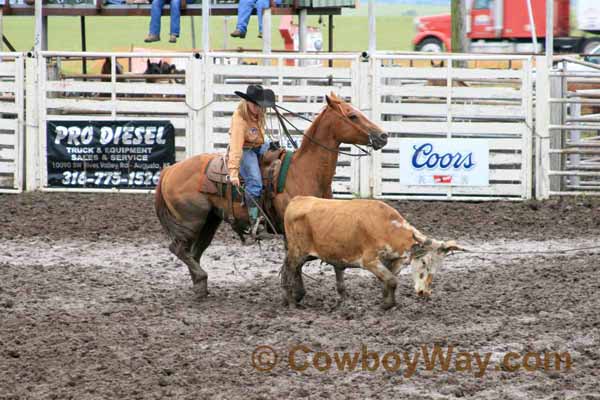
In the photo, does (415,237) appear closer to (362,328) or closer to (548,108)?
(362,328)

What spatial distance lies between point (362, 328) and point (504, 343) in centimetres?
95

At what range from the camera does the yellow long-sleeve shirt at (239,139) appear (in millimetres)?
8586

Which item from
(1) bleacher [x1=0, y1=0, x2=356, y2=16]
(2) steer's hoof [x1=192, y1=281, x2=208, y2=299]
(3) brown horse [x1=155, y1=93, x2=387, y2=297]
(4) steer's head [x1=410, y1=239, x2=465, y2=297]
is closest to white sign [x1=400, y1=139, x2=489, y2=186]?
(1) bleacher [x1=0, y1=0, x2=356, y2=16]

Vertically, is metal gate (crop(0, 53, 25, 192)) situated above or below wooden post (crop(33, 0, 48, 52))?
below

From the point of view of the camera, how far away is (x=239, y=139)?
861cm

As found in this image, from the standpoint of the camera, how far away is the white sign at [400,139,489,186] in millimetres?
13891

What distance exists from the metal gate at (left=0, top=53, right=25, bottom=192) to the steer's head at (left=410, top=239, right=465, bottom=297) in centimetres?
815

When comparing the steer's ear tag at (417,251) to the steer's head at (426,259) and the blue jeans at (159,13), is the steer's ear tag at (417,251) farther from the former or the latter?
the blue jeans at (159,13)

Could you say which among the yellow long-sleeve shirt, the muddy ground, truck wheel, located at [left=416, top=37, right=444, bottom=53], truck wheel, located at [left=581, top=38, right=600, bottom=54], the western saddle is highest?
truck wheel, located at [left=416, top=37, right=444, bottom=53]

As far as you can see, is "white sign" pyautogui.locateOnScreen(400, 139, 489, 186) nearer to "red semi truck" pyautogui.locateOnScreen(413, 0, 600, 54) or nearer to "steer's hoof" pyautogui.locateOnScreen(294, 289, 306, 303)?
"steer's hoof" pyautogui.locateOnScreen(294, 289, 306, 303)

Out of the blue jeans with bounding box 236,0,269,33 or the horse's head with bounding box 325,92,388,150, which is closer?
the horse's head with bounding box 325,92,388,150

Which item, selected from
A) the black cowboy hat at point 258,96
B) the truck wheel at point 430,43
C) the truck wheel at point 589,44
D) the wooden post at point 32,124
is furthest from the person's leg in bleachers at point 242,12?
the truck wheel at point 430,43

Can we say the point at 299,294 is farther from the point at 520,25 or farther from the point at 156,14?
the point at 520,25

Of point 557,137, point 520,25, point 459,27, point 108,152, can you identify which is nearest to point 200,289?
point 108,152
